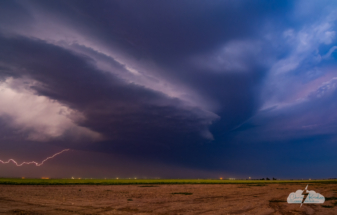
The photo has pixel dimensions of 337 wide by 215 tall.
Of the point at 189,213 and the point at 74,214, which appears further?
the point at 189,213

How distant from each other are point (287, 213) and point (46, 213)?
15.9m

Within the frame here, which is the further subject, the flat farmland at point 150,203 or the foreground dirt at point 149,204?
the flat farmland at point 150,203

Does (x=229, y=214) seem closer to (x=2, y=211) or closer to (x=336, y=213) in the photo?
(x=336, y=213)

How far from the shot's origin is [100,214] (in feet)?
41.4

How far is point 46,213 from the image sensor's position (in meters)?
12.6

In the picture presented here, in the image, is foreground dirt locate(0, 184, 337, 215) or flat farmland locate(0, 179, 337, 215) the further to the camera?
flat farmland locate(0, 179, 337, 215)

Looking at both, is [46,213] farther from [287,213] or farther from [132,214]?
[287,213]

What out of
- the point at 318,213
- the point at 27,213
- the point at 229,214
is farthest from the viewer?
the point at 318,213

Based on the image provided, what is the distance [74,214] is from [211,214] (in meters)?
8.59

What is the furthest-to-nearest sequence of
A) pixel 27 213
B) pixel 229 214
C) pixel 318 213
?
pixel 318 213 → pixel 229 214 → pixel 27 213

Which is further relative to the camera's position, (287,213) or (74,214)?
(287,213)

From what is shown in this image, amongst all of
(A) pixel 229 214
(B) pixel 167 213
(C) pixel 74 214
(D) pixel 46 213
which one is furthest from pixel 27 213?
(A) pixel 229 214

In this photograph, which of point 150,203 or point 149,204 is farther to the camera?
point 150,203

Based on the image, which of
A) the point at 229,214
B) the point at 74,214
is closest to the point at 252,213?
the point at 229,214
